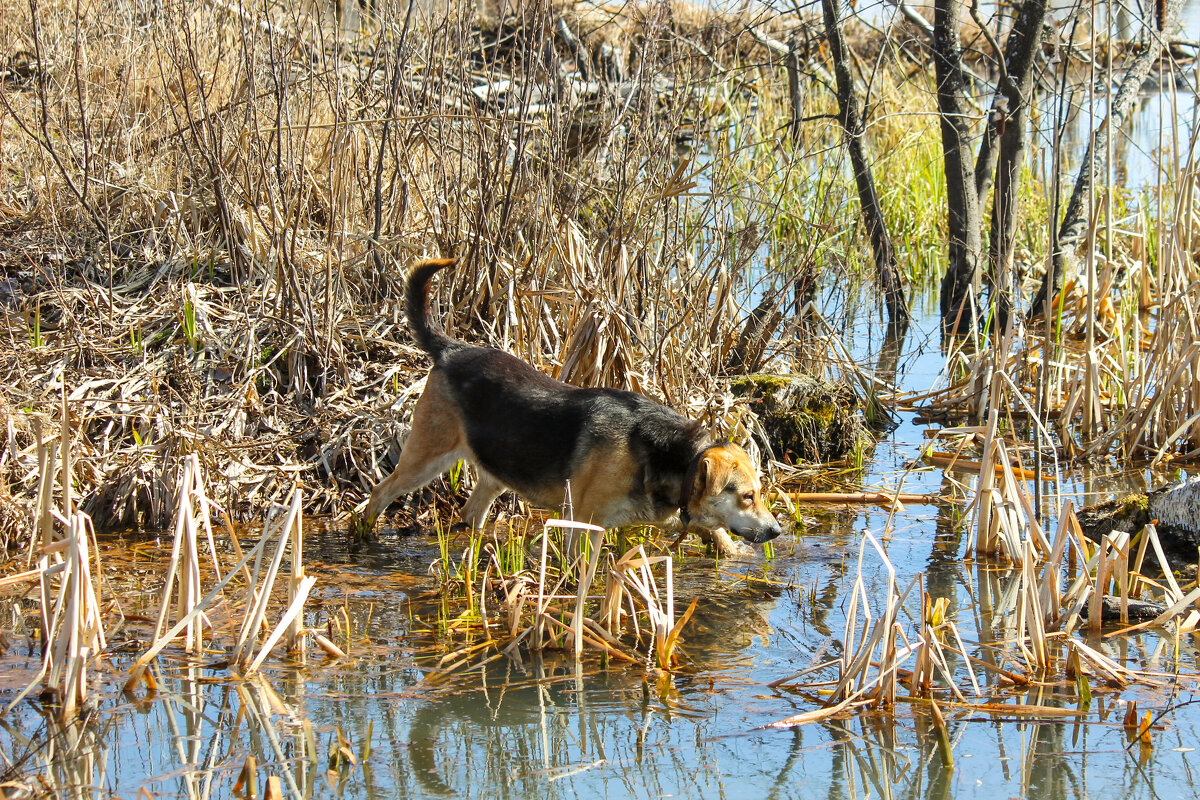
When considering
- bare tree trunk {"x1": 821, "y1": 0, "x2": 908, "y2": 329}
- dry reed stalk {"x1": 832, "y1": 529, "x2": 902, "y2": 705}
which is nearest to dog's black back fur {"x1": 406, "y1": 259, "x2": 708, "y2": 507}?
dry reed stalk {"x1": 832, "y1": 529, "x2": 902, "y2": 705}

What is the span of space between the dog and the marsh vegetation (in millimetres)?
290

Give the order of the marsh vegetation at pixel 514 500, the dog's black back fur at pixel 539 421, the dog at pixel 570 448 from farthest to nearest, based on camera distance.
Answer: the dog's black back fur at pixel 539 421 → the dog at pixel 570 448 → the marsh vegetation at pixel 514 500

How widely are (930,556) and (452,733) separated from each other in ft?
9.56

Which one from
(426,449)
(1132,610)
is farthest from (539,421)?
(1132,610)

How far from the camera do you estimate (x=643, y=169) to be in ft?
23.1

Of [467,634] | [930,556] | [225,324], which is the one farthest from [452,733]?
[225,324]

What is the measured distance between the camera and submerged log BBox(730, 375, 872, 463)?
24.4ft

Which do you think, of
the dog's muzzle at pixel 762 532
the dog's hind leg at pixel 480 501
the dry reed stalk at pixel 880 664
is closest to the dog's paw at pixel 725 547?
the dog's muzzle at pixel 762 532

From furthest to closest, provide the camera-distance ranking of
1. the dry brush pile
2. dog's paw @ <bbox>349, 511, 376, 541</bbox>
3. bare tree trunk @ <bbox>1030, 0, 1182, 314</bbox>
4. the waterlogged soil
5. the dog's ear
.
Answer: bare tree trunk @ <bbox>1030, 0, 1182, 314</bbox>, the dry brush pile, dog's paw @ <bbox>349, 511, 376, 541</bbox>, the dog's ear, the waterlogged soil

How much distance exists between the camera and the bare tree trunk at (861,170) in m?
8.68

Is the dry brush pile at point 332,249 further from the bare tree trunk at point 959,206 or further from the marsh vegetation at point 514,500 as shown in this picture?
the bare tree trunk at point 959,206

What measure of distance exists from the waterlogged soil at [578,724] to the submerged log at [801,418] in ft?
8.17

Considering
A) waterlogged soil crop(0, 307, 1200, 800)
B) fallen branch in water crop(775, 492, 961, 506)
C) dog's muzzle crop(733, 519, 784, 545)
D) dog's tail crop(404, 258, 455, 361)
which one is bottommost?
waterlogged soil crop(0, 307, 1200, 800)

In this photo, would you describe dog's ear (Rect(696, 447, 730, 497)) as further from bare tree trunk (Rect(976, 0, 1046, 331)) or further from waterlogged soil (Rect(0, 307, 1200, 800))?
bare tree trunk (Rect(976, 0, 1046, 331))
